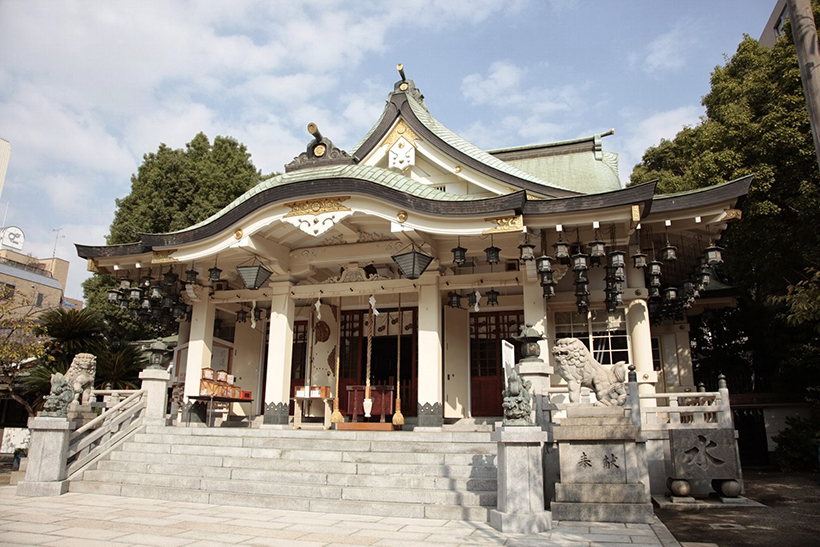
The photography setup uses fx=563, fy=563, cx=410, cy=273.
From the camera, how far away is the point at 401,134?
14703 millimetres

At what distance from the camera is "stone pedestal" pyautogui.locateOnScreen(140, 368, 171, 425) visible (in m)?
11.6

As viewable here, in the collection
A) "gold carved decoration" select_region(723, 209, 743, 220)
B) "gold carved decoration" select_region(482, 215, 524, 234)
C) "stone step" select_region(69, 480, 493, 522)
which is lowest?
"stone step" select_region(69, 480, 493, 522)

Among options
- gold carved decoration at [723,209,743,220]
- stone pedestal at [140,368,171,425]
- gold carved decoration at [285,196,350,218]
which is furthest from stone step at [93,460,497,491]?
gold carved decoration at [723,209,743,220]

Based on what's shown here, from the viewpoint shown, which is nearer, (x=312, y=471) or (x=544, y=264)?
(x=312, y=471)

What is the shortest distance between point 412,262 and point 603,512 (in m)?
5.94

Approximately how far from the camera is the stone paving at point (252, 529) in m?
5.98

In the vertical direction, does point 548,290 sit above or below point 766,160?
below

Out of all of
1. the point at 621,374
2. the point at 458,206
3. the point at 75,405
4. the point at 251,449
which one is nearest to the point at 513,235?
the point at 458,206

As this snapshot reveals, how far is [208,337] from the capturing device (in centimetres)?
1460

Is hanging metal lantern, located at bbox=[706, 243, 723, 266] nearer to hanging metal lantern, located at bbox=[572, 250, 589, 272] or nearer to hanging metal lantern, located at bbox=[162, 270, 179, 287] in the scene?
hanging metal lantern, located at bbox=[572, 250, 589, 272]

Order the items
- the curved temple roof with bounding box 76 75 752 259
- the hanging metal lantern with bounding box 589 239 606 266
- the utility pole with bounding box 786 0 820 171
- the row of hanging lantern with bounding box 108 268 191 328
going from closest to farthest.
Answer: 1. the utility pole with bounding box 786 0 820 171
2. the hanging metal lantern with bounding box 589 239 606 266
3. the curved temple roof with bounding box 76 75 752 259
4. the row of hanging lantern with bounding box 108 268 191 328

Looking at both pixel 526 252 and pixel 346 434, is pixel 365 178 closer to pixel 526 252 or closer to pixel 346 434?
pixel 526 252

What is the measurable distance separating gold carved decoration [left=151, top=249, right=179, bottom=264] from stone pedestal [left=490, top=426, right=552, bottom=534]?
9404 mm

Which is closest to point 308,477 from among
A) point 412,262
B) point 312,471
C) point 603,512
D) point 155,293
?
point 312,471
